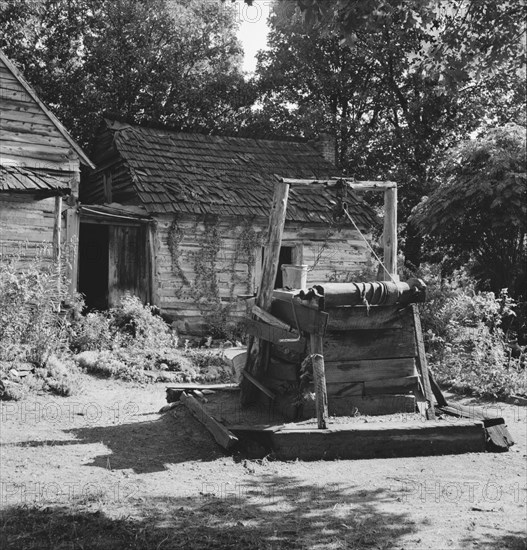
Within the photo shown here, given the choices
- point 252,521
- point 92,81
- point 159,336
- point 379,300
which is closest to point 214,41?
point 92,81

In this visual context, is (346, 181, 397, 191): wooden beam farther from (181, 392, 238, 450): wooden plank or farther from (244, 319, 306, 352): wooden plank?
(181, 392, 238, 450): wooden plank

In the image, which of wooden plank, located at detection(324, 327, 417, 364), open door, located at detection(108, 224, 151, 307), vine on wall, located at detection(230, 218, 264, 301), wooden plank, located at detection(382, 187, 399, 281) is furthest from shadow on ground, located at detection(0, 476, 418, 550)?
vine on wall, located at detection(230, 218, 264, 301)

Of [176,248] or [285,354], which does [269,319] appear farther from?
[176,248]

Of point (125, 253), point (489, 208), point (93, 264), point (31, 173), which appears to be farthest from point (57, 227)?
point (489, 208)

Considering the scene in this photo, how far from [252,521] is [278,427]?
1.82 meters

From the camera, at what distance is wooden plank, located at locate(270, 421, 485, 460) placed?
646 cm

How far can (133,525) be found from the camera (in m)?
4.51

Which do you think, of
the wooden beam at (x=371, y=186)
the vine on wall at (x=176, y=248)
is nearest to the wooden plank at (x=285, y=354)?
the wooden beam at (x=371, y=186)

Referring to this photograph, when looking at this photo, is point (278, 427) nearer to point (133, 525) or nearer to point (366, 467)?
point (366, 467)

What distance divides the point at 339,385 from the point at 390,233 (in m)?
2.07

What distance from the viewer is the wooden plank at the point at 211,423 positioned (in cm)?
640

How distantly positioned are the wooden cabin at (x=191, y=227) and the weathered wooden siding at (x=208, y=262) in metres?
0.02

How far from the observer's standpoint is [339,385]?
7246mm

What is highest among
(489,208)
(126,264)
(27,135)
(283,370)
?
(27,135)
